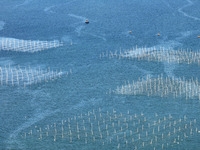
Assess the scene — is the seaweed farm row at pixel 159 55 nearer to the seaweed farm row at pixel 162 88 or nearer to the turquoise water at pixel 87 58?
the turquoise water at pixel 87 58

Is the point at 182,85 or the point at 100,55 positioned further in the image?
the point at 100,55

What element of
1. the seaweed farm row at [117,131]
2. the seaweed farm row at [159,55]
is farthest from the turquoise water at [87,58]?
the seaweed farm row at [159,55]

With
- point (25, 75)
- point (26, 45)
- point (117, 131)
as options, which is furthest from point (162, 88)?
point (26, 45)

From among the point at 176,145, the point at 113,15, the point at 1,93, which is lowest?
the point at 176,145

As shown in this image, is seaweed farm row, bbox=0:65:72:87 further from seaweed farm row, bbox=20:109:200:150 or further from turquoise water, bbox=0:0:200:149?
seaweed farm row, bbox=20:109:200:150

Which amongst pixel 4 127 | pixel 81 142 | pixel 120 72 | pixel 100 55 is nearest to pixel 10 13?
pixel 100 55

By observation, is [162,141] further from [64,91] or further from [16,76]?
[16,76]

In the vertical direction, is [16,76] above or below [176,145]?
above
